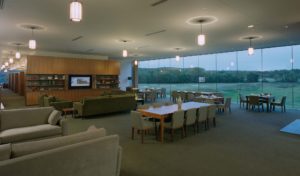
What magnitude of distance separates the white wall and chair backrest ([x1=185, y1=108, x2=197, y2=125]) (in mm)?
11738

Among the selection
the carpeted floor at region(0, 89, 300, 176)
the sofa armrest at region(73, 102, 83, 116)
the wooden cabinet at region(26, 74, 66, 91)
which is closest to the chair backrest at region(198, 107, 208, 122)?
the carpeted floor at region(0, 89, 300, 176)

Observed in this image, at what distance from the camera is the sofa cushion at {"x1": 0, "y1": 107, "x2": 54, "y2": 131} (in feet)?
13.9

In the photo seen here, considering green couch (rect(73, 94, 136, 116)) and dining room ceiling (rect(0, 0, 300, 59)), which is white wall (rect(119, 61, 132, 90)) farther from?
dining room ceiling (rect(0, 0, 300, 59))

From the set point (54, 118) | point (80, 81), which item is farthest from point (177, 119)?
point (80, 81)

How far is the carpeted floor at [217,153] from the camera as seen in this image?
10.6 ft

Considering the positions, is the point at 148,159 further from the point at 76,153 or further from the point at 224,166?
the point at 76,153

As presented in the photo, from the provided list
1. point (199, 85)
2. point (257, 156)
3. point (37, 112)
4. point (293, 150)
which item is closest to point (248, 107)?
point (199, 85)

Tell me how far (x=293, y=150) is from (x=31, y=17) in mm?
7186

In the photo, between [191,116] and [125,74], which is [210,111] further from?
[125,74]

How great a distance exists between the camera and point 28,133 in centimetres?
396

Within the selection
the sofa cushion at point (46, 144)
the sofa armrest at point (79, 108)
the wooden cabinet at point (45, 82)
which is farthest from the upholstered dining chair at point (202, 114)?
the wooden cabinet at point (45, 82)

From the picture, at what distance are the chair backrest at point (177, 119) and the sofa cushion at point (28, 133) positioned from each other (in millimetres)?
2722

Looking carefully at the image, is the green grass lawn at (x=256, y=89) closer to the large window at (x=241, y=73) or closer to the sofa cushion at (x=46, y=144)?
the large window at (x=241, y=73)

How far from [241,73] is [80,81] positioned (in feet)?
Result: 33.5
